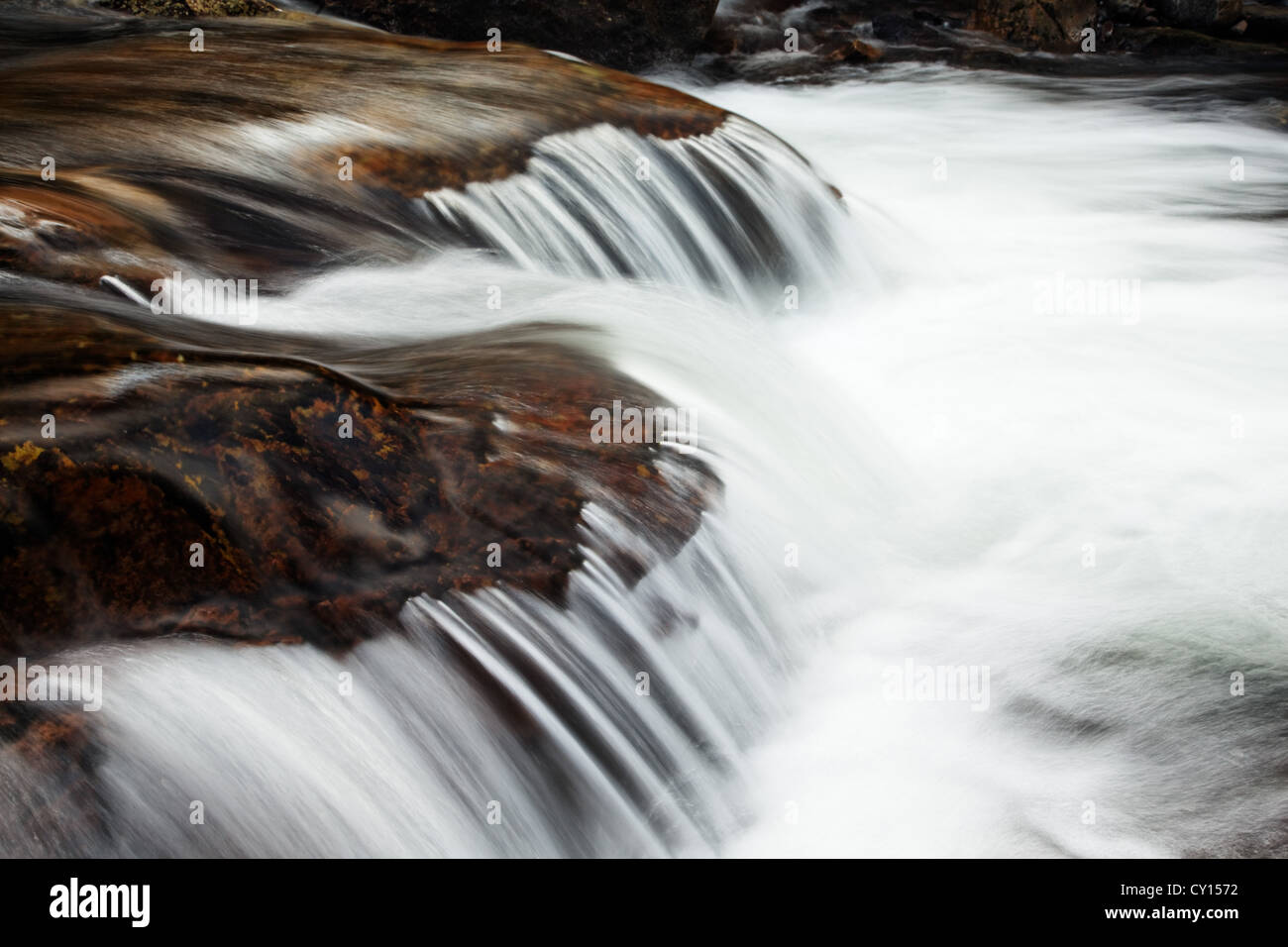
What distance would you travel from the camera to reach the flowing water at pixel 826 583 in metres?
3.05

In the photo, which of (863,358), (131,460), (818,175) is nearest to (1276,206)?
(818,175)

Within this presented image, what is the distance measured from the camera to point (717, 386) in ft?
15.5

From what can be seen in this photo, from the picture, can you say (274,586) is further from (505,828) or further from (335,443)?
(505,828)

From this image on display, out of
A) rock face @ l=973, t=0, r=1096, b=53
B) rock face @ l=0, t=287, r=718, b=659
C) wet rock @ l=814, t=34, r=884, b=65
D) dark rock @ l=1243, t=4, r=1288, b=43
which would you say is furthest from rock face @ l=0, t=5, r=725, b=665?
dark rock @ l=1243, t=4, r=1288, b=43

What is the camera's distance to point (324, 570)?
3.17 meters

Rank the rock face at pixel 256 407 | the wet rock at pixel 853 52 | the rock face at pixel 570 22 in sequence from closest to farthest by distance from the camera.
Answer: the rock face at pixel 256 407 → the rock face at pixel 570 22 → the wet rock at pixel 853 52

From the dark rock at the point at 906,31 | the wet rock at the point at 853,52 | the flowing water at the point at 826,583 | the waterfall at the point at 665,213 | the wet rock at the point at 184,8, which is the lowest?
the flowing water at the point at 826,583

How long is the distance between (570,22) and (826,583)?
7172mm

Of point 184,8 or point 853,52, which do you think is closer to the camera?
point 184,8

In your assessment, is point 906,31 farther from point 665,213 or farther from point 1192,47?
point 665,213

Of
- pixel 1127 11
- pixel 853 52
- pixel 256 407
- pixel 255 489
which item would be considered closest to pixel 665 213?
pixel 256 407

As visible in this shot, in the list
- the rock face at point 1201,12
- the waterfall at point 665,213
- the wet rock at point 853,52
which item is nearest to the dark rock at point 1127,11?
the rock face at point 1201,12

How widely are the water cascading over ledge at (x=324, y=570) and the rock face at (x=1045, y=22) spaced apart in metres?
8.09

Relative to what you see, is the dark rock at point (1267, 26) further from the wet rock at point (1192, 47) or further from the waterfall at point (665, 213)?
the waterfall at point (665, 213)
